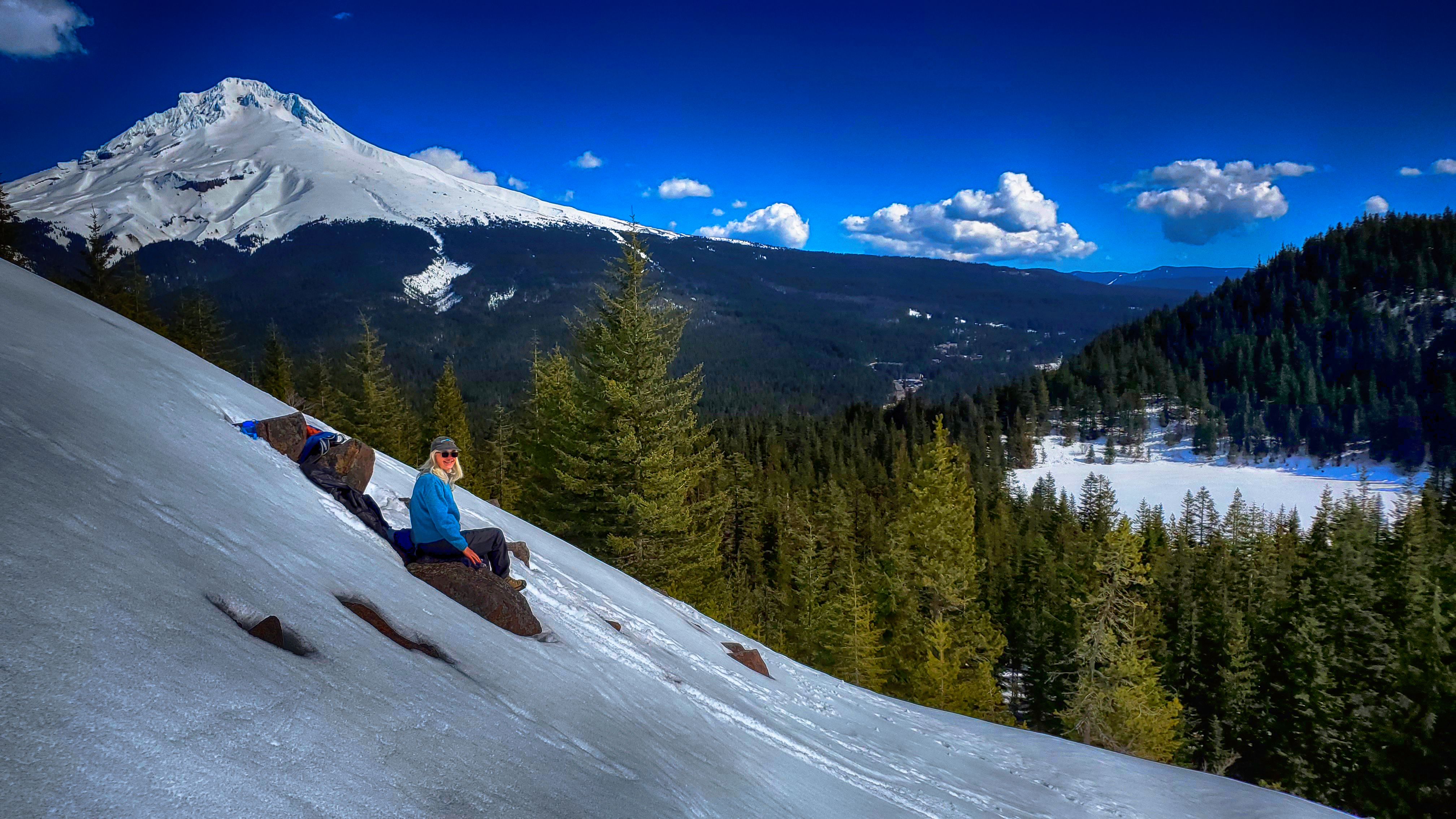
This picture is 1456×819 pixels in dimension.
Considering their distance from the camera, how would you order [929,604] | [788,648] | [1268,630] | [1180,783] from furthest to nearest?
[1268,630] < [788,648] < [929,604] < [1180,783]

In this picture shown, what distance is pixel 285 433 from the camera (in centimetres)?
803

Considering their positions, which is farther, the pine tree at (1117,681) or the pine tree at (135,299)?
the pine tree at (135,299)

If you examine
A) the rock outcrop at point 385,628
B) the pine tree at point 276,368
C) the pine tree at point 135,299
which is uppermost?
the pine tree at point 135,299

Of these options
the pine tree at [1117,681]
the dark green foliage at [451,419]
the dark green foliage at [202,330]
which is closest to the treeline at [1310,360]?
the pine tree at [1117,681]

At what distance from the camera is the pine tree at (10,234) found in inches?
1001

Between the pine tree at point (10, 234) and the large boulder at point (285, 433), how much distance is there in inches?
1009

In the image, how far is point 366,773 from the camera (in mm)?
3125

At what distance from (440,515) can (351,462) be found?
8.50ft

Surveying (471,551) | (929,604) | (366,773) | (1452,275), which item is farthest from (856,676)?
(1452,275)

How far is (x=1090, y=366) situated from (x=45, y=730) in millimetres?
184330

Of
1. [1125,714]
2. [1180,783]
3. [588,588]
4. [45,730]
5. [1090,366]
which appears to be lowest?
[1125,714]

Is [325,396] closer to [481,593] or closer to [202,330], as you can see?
[202,330]

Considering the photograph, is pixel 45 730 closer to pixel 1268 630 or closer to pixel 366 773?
pixel 366 773

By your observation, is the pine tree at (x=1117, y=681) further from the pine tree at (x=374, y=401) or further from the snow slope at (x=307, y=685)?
the pine tree at (x=374, y=401)
